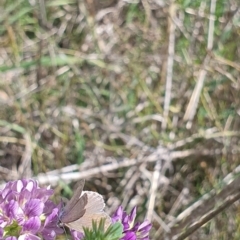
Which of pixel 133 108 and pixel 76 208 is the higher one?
pixel 76 208

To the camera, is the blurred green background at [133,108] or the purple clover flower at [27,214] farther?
the blurred green background at [133,108]

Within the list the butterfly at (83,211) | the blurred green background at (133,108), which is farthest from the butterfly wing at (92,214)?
the blurred green background at (133,108)

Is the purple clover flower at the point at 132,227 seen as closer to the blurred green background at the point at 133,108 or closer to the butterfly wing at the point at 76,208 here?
the butterfly wing at the point at 76,208

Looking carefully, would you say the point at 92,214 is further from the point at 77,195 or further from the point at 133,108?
the point at 133,108

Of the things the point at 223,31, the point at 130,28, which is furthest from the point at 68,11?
the point at 223,31

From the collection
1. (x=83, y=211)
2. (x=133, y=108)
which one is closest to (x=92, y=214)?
(x=83, y=211)

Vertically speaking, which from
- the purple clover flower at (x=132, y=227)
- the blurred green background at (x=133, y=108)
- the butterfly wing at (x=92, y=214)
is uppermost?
the butterfly wing at (x=92, y=214)

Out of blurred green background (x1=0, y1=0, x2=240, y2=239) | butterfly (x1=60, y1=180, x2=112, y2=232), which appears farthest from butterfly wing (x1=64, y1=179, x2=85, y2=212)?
blurred green background (x1=0, y1=0, x2=240, y2=239)
